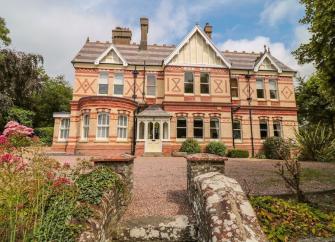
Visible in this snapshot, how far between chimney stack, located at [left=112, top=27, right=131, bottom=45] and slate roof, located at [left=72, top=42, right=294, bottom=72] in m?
0.93

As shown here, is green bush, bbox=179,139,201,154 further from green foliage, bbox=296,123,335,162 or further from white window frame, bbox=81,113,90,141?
white window frame, bbox=81,113,90,141

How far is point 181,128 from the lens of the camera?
63.8 feet

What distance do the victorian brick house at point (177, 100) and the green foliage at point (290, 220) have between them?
14301 mm

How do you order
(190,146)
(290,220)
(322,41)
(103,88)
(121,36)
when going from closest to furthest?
(290,220) → (322,41) → (190,146) → (103,88) → (121,36)

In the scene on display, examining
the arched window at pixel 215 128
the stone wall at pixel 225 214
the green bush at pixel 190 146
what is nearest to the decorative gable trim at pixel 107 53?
the green bush at pixel 190 146

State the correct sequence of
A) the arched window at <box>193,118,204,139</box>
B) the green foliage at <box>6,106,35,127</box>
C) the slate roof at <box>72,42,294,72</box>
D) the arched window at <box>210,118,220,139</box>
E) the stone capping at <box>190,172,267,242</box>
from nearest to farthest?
the stone capping at <box>190,172,267,242</box> < the arched window at <box>193,118,204,139</box> < the arched window at <box>210,118,220,139</box> < the slate roof at <box>72,42,294,72</box> < the green foliage at <box>6,106,35,127</box>

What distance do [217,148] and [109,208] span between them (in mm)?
15218

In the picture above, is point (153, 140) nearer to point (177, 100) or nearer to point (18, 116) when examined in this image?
point (177, 100)

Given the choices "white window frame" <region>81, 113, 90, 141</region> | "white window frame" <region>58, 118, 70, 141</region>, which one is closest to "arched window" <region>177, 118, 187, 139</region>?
"white window frame" <region>81, 113, 90, 141</region>

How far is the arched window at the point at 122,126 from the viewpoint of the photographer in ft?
59.9

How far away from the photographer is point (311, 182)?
283 inches

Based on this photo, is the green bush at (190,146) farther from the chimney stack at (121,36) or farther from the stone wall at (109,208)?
the stone wall at (109,208)

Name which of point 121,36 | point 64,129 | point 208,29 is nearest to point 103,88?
point 64,129

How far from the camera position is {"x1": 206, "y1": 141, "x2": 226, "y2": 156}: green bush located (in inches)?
706
